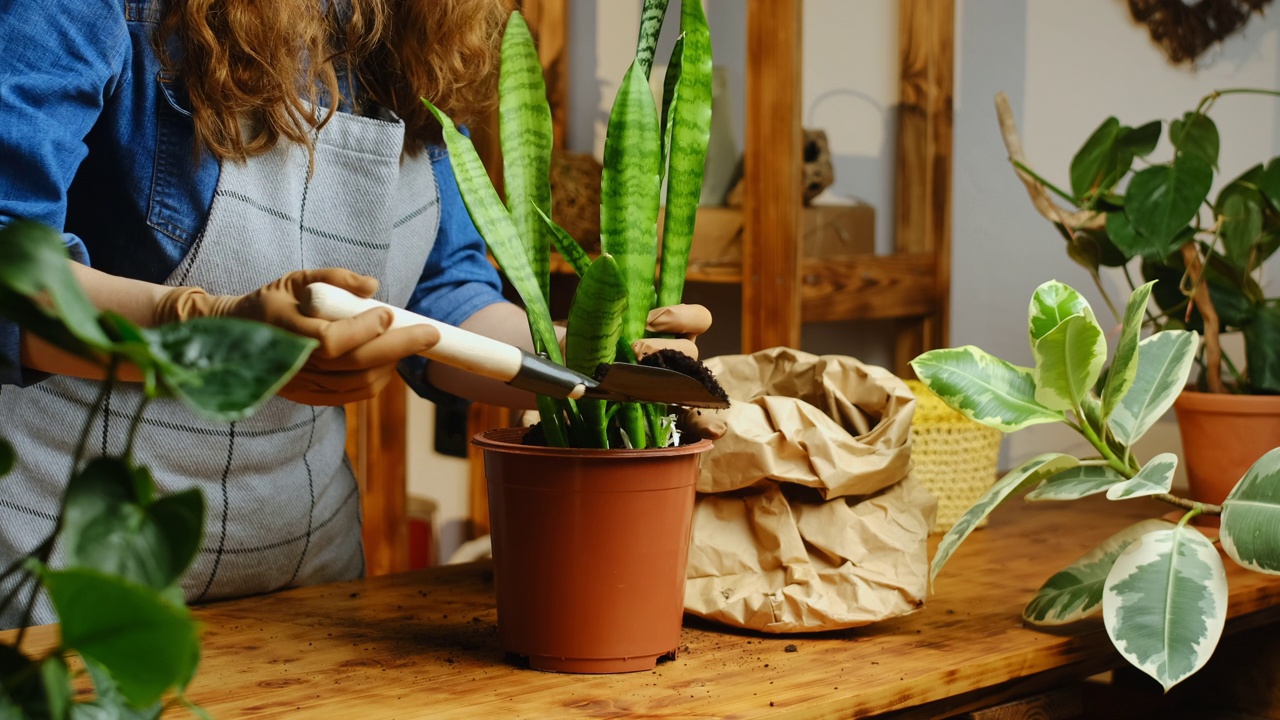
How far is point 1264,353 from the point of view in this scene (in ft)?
4.17

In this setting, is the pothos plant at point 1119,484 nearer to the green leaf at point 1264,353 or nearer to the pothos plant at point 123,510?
Result: the green leaf at point 1264,353

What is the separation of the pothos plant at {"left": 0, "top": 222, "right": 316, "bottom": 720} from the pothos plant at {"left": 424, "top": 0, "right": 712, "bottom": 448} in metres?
0.41

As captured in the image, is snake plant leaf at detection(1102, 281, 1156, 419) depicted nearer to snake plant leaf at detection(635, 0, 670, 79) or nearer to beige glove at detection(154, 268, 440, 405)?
snake plant leaf at detection(635, 0, 670, 79)

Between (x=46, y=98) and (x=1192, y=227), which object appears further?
(x=1192, y=227)

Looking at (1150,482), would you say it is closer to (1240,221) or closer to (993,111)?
(1240,221)

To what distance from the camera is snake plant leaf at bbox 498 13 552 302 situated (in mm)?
816

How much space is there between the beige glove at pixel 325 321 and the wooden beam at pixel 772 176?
0.95m

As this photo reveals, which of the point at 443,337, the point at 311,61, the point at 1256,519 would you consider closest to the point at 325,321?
the point at 443,337

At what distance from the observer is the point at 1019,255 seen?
1.85m

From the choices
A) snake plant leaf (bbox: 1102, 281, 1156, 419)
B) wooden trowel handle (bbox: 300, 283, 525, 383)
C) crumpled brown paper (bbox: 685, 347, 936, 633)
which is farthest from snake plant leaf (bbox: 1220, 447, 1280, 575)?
wooden trowel handle (bbox: 300, 283, 525, 383)

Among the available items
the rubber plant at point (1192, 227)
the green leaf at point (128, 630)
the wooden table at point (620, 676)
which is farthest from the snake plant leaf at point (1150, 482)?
the green leaf at point (128, 630)

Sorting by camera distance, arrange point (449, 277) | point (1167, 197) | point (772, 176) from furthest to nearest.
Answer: point (772, 176) → point (1167, 197) → point (449, 277)

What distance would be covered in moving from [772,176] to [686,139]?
0.74m

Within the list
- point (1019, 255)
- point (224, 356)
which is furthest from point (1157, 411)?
point (1019, 255)
